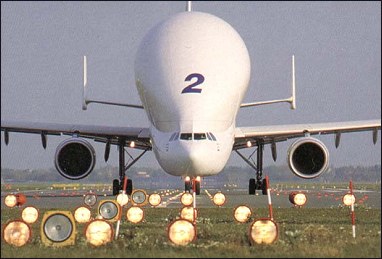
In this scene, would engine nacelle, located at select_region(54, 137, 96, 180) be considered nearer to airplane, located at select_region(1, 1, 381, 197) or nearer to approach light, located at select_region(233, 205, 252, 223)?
airplane, located at select_region(1, 1, 381, 197)

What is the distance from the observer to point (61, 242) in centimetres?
1055

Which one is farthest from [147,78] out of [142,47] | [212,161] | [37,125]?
[37,125]

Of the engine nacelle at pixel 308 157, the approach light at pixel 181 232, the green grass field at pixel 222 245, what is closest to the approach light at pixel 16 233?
the green grass field at pixel 222 245

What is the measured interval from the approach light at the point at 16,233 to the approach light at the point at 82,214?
4495mm

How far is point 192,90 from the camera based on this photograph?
1923 centimetres

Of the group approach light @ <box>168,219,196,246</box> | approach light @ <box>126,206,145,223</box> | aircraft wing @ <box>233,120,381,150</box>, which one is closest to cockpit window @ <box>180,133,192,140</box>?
approach light @ <box>126,206,145,223</box>

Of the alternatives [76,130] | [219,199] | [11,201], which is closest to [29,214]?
[11,201]

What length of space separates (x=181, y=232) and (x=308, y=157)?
13641 mm

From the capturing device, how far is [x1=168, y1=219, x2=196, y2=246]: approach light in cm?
1046

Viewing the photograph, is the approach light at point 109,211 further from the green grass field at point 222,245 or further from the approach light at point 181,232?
the approach light at point 181,232

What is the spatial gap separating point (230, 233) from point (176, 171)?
7.83 metres

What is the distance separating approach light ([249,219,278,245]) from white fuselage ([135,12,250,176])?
8.13 metres

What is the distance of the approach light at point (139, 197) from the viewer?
76.7ft

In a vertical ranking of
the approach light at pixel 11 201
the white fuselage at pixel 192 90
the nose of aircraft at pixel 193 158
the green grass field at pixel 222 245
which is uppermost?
the white fuselage at pixel 192 90
